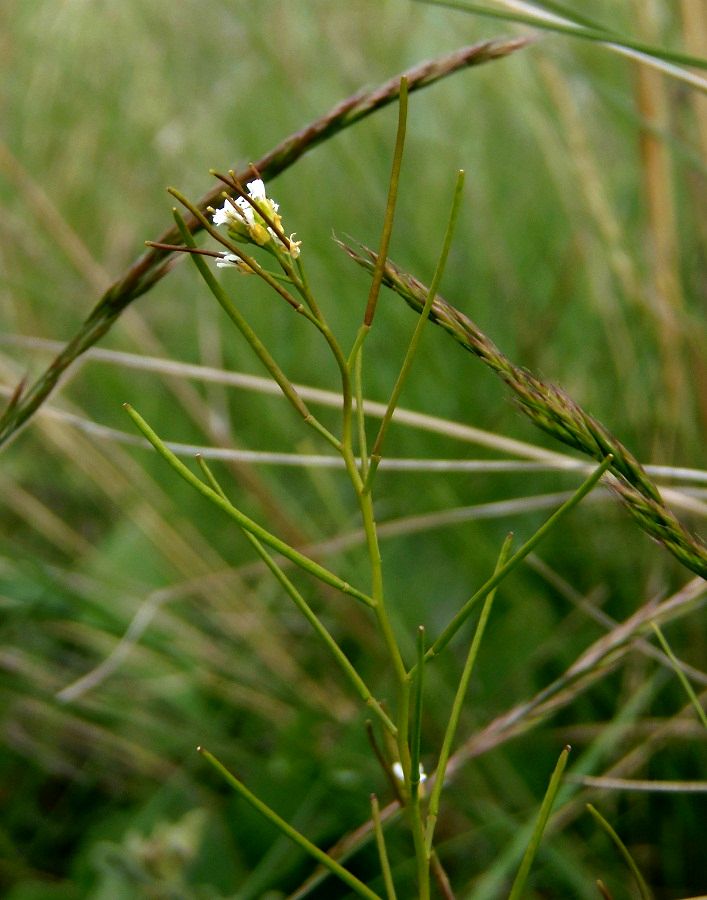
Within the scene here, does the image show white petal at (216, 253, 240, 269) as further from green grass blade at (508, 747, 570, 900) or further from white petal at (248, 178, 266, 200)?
green grass blade at (508, 747, 570, 900)

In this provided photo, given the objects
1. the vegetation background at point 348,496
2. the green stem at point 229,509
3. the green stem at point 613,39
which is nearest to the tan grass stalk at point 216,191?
the green stem at point 613,39

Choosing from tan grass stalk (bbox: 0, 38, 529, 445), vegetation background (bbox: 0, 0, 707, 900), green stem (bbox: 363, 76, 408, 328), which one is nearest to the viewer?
green stem (bbox: 363, 76, 408, 328)

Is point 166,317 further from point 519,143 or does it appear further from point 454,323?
point 454,323

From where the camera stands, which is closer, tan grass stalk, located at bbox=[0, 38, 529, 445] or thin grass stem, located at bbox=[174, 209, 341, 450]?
thin grass stem, located at bbox=[174, 209, 341, 450]

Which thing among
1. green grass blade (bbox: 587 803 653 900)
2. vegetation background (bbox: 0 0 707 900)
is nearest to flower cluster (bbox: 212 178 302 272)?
green grass blade (bbox: 587 803 653 900)

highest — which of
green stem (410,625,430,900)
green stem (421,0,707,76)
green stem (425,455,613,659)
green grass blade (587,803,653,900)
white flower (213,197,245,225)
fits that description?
white flower (213,197,245,225)

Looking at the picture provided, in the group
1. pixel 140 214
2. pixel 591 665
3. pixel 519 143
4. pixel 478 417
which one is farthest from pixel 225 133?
pixel 591 665
